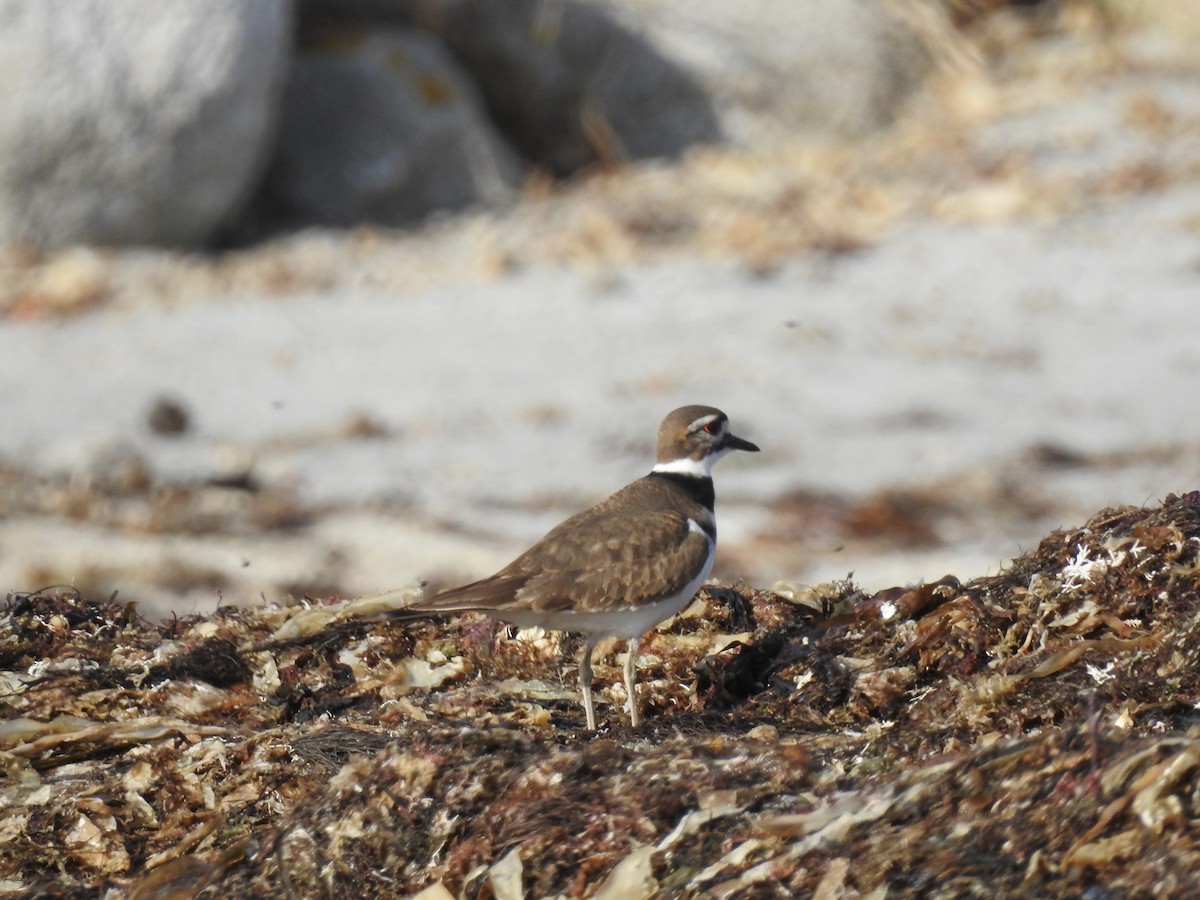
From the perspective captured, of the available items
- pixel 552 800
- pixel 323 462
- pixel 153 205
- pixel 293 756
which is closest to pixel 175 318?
pixel 153 205

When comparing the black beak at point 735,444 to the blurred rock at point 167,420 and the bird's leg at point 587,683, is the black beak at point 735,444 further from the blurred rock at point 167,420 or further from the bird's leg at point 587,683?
the blurred rock at point 167,420

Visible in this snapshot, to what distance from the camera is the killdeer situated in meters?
5.39

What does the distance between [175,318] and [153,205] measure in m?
1.40

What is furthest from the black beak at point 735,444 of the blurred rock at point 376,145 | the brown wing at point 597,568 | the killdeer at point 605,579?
the blurred rock at point 376,145

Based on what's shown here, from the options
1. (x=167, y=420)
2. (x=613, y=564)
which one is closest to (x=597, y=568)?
(x=613, y=564)

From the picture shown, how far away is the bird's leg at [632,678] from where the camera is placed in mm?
5230

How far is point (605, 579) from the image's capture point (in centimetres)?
548

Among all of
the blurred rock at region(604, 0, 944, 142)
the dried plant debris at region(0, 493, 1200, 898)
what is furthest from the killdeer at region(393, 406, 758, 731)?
the blurred rock at region(604, 0, 944, 142)

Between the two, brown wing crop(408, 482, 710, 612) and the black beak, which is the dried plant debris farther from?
the black beak

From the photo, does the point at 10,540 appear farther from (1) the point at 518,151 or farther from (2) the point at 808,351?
(1) the point at 518,151

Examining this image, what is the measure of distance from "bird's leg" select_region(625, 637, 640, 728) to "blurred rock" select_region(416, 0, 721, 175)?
11324mm

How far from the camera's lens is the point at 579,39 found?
16516mm

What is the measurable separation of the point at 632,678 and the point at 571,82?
39.5 feet

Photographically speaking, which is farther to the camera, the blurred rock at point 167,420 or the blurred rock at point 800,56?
the blurred rock at point 800,56
